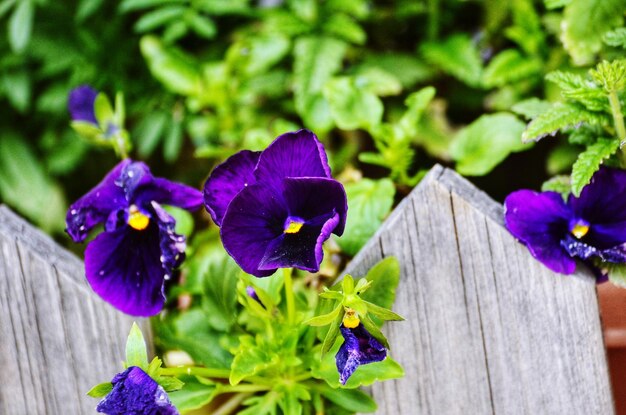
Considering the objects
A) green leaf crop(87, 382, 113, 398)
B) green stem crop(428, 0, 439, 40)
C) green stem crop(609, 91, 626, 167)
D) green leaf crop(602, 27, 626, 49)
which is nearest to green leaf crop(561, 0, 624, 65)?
green leaf crop(602, 27, 626, 49)

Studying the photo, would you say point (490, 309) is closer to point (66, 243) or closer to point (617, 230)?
point (617, 230)

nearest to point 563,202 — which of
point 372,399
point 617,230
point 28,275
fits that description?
point 617,230

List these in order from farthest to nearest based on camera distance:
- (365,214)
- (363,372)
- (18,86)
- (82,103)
Answer: (18,86), (82,103), (365,214), (363,372)

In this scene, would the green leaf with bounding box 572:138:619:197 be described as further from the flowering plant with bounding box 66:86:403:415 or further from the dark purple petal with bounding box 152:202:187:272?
the dark purple petal with bounding box 152:202:187:272

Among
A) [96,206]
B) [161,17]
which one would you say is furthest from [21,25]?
[96,206]

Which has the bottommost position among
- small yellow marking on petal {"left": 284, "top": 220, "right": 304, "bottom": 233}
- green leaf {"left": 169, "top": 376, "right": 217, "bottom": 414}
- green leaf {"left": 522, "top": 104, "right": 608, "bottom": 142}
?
green leaf {"left": 169, "top": 376, "right": 217, "bottom": 414}

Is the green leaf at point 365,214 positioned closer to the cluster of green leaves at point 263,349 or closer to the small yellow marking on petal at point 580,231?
the cluster of green leaves at point 263,349

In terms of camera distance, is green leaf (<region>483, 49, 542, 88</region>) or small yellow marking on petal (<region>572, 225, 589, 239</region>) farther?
green leaf (<region>483, 49, 542, 88</region>)

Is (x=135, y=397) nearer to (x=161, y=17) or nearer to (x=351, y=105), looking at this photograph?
(x=351, y=105)
